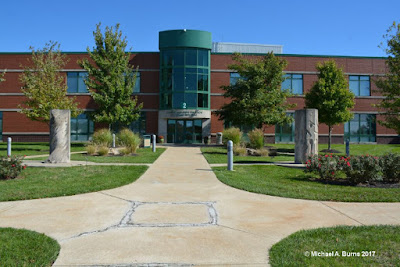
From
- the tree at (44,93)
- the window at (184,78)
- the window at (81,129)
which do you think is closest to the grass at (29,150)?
the tree at (44,93)

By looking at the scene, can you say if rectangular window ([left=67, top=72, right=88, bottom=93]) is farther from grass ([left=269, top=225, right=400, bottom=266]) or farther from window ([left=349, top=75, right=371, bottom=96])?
grass ([left=269, top=225, right=400, bottom=266])

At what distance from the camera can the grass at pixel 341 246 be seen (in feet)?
11.3

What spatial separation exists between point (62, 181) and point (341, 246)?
7.63 metres

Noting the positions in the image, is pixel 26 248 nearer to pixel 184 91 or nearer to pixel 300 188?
pixel 300 188

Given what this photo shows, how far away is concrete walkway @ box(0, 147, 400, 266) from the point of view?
12.0 ft

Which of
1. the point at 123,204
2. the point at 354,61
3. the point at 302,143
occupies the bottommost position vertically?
the point at 123,204

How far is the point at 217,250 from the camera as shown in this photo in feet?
12.4

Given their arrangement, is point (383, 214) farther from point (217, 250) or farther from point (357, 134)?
point (357, 134)

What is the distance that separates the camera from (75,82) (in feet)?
117

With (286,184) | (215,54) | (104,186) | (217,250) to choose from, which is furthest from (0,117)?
(217,250)

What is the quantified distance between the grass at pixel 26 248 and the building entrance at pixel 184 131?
101ft

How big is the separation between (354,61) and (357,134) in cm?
861

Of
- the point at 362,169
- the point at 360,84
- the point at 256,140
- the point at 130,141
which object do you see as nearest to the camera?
the point at 362,169

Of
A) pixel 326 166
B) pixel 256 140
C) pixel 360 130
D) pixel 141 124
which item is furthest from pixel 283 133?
pixel 326 166
